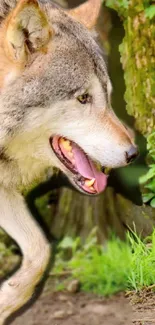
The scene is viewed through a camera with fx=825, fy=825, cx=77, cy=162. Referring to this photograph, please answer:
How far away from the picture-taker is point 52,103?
204 inches

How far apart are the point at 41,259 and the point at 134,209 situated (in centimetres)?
136

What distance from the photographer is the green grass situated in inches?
246

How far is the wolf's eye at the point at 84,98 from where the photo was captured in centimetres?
526

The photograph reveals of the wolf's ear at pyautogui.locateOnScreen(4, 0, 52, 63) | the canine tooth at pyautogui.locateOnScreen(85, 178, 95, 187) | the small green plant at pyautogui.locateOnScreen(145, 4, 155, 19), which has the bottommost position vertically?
the canine tooth at pyautogui.locateOnScreen(85, 178, 95, 187)

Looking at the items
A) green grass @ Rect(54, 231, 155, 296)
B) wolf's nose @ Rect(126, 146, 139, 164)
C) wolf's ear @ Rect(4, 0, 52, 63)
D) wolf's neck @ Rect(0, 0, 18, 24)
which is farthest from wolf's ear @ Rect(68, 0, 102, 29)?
green grass @ Rect(54, 231, 155, 296)

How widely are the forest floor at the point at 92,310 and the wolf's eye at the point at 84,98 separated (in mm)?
1652

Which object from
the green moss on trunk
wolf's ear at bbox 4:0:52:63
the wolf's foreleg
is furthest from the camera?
the green moss on trunk

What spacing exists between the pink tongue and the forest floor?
1.01 m

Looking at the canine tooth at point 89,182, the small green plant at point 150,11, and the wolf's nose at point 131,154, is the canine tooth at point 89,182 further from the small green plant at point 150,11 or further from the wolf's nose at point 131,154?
the small green plant at point 150,11

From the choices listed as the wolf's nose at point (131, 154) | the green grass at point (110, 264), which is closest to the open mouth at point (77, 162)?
the wolf's nose at point (131, 154)

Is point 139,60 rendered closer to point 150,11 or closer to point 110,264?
point 150,11

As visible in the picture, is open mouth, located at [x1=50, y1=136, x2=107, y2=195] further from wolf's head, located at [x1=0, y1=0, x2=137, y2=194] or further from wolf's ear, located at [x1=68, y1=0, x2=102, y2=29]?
wolf's ear, located at [x1=68, y1=0, x2=102, y2=29]

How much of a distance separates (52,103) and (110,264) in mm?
1889

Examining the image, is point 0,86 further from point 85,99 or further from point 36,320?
point 36,320
